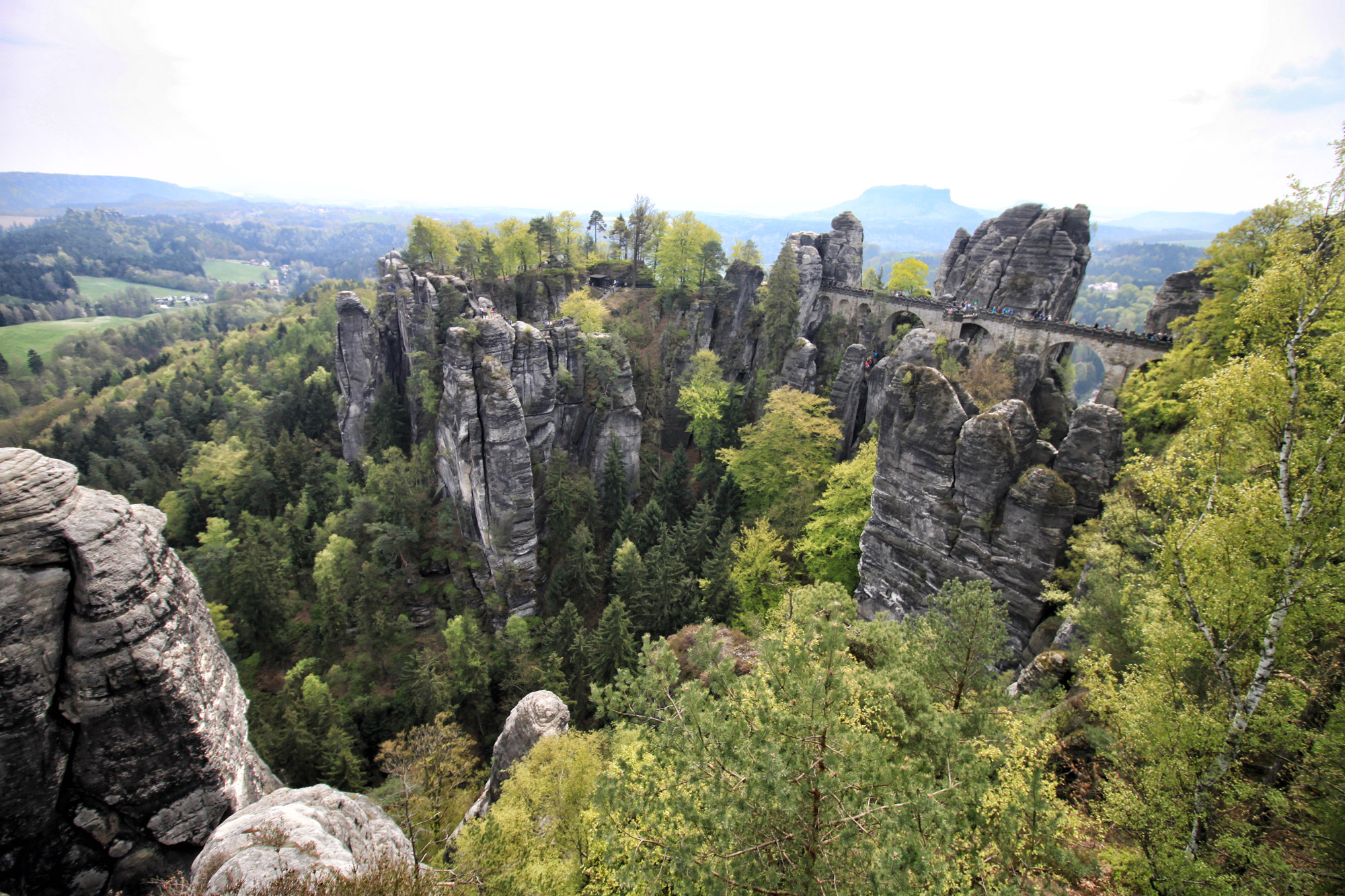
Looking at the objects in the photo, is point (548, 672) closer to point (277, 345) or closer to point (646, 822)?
point (646, 822)

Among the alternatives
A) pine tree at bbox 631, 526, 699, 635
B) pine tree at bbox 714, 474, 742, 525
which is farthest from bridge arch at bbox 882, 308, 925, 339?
pine tree at bbox 631, 526, 699, 635

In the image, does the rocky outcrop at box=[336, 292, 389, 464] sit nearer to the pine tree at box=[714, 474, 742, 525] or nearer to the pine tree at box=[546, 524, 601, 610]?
the pine tree at box=[546, 524, 601, 610]

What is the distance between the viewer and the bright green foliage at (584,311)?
1721 inches

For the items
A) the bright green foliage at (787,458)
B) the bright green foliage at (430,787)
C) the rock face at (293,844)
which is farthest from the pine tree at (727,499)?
the rock face at (293,844)

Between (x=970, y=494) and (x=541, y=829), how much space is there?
65.1 ft

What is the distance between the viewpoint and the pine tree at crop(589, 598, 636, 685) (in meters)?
25.9

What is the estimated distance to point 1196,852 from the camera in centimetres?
858

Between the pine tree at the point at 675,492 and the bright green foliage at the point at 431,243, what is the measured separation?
3245cm

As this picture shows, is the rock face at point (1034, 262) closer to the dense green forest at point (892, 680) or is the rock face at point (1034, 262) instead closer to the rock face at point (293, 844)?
the dense green forest at point (892, 680)

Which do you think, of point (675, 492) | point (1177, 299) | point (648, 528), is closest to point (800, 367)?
point (675, 492)

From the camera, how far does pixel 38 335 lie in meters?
132

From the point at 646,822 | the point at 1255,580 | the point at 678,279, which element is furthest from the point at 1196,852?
the point at 678,279

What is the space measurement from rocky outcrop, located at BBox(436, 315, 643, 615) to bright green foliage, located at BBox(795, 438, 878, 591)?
1815 centimetres

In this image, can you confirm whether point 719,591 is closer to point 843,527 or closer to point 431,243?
point 843,527
